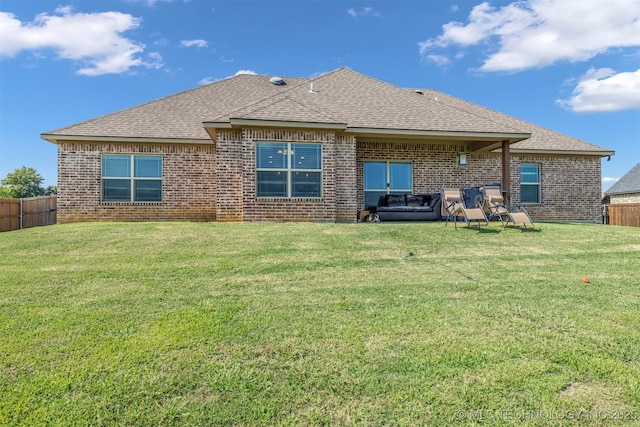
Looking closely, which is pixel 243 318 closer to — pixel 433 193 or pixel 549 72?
pixel 433 193

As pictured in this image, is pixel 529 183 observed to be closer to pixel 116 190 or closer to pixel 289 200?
pixel 289 200

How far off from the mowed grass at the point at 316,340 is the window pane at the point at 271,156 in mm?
4386

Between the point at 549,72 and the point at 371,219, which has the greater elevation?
the point at 549,72

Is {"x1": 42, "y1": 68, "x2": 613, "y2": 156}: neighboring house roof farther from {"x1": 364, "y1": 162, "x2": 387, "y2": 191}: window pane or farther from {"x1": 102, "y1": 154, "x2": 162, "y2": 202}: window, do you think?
{"x1": 364, "y1": 162, "x2": 387, "y2": 191}: window pane

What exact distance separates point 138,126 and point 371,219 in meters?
8.61

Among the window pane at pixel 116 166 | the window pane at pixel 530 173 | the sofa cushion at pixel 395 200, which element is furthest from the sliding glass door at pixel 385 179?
the window pane at pixel 116 166

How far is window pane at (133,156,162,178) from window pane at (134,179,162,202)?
0.21 metres

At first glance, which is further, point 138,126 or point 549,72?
point 549,72

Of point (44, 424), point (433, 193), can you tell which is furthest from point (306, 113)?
A: point (44, 424)

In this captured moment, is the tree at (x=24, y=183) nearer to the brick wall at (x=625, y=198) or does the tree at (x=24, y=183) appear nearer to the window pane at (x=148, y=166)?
the window pane at (x=148, y=166)

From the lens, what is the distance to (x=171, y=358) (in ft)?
9.76

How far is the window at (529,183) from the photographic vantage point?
14531 mm

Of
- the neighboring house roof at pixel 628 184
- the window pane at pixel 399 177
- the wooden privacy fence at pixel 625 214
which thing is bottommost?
the wooden privacy fence at pixel 625 214

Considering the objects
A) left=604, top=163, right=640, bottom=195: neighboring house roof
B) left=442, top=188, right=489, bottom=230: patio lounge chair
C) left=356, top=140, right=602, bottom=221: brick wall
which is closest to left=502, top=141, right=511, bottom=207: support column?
left=356, top=140, right=602, bottom=221: brick wall
